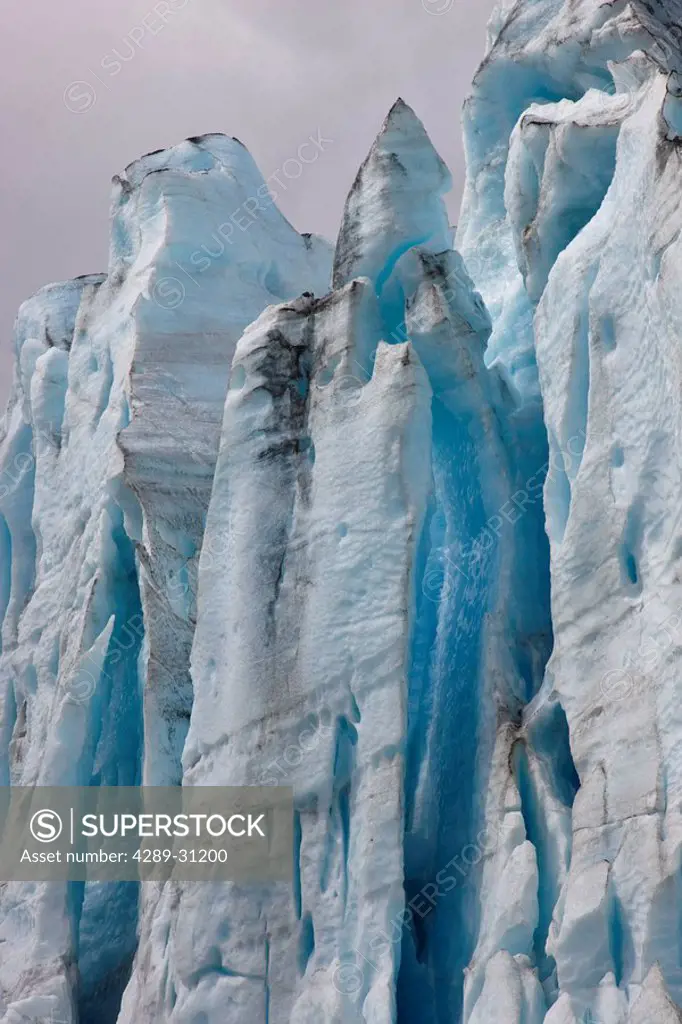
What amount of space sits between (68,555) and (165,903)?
20.4 feet

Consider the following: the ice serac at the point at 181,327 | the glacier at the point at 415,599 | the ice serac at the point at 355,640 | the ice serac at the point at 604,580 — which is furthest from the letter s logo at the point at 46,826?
the ice serac at the point at 604,580

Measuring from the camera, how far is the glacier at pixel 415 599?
885 centimetres

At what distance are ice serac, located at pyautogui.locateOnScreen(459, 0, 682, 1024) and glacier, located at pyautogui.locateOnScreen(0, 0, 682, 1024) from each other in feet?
0.10

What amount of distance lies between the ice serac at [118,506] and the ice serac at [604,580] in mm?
4871

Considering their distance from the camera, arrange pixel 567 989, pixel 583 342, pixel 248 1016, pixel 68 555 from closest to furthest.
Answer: pixel 567 989
pixel 248 1016
pixel 583 342
pixel 68 555

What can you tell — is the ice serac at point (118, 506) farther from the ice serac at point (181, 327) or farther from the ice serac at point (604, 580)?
the ice serac at point (604, 580)

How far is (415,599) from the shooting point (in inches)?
448

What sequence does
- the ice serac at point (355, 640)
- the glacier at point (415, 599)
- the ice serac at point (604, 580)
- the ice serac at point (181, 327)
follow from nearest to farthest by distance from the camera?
the ice serac at point (604, 580) < the glacier at point (415, 599) < the ice serac at point (355, 640) < the ice serac at point (181, 327)

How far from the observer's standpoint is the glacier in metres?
8.85

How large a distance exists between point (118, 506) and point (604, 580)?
7.24 meters

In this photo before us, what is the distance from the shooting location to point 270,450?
12.0 m

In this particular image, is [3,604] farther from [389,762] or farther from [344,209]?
[389,762]

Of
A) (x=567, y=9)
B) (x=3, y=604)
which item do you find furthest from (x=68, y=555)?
(x=567, y=9)

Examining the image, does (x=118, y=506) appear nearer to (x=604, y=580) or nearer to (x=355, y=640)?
(x=355, y=640)
